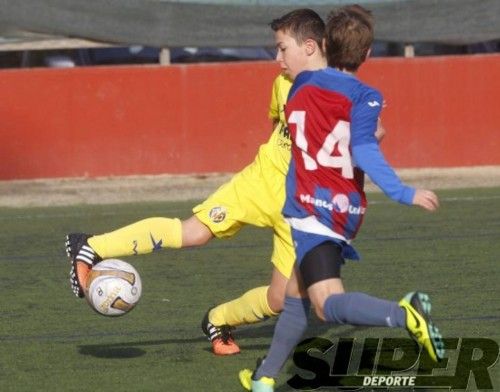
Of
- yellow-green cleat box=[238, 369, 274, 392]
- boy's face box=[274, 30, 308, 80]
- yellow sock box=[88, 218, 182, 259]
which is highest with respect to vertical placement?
boy's face box=[274, 30, 308, 80]

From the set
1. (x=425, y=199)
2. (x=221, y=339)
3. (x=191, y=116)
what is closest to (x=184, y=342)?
(x=221, y=339)

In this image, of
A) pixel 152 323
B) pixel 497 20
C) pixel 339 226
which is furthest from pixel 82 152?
pixel 339 226

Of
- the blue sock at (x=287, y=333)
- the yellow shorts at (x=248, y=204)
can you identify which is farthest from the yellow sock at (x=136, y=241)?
the blue sock at (x=287, y=333)

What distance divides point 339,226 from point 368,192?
796 centimetres

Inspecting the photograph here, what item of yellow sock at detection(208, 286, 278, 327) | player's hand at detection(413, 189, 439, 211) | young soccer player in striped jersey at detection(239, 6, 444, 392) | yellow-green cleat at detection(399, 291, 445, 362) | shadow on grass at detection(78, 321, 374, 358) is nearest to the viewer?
yellow-green cleat at detection(399, 291, 445, 362)

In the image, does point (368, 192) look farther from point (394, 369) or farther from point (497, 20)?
point (394, 369)

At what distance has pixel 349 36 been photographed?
17.0 ft

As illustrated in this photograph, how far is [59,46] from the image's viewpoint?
14.9 metres

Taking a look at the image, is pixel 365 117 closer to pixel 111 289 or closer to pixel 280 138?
pixel 280 138

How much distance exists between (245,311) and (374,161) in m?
1.63

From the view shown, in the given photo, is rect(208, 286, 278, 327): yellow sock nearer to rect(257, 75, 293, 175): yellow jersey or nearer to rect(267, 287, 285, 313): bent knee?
rect(267, 287, 285, 313): bent knee

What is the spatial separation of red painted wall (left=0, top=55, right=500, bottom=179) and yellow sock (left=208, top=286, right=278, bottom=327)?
7.52m

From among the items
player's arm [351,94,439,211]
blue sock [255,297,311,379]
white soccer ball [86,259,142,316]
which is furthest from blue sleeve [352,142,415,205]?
white soccer ball [86,259,142,316]

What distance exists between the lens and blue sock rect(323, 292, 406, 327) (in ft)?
16.7
